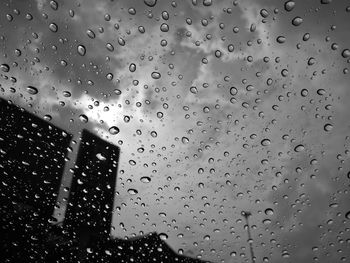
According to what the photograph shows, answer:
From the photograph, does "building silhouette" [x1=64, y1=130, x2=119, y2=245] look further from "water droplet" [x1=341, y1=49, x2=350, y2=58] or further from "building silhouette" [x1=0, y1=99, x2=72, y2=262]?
"water droplet" [x1=341, y1=49, x2=350, y2=58]

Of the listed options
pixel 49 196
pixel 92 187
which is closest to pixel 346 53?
pixel 92 187

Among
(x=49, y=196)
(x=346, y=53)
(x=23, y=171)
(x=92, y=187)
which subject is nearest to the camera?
→ (x=346, y=53)

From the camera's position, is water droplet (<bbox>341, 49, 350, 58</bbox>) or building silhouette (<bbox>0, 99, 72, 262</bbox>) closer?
water droplet (<bbox>341, 49, 350, 58</bbox>)

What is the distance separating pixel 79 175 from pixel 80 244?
2.81 metres

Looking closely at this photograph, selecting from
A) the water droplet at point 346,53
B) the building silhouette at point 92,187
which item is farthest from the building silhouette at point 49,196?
the water droplet at point 346,53

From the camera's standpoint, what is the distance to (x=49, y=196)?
614cm

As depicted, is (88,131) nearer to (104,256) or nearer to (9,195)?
(9,195)

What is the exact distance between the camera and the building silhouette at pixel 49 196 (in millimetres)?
5027

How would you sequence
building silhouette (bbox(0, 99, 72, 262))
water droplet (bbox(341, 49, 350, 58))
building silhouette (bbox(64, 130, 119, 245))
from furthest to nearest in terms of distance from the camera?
building silhouette (bbox(0, 99, 72, 262)) → building silhouette (bbox(64, 130, 119, 245)) → water droplet (bbox(341, 49, 350, 58))

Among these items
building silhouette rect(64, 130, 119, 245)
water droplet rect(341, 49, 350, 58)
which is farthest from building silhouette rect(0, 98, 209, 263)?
water droplet rect(341, 49, 350, 58)

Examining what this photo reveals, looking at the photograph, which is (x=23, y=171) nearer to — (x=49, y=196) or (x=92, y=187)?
(x=49, y=196)

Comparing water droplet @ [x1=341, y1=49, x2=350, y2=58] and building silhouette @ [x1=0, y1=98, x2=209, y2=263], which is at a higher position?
water droplet @ [x1=341, y1=49, x2=350, y2=58]

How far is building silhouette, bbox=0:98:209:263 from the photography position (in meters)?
5.03

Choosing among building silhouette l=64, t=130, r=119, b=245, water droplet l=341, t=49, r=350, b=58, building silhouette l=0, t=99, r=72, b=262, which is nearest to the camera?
water droplet l=341, t=49, r=350, b=58
